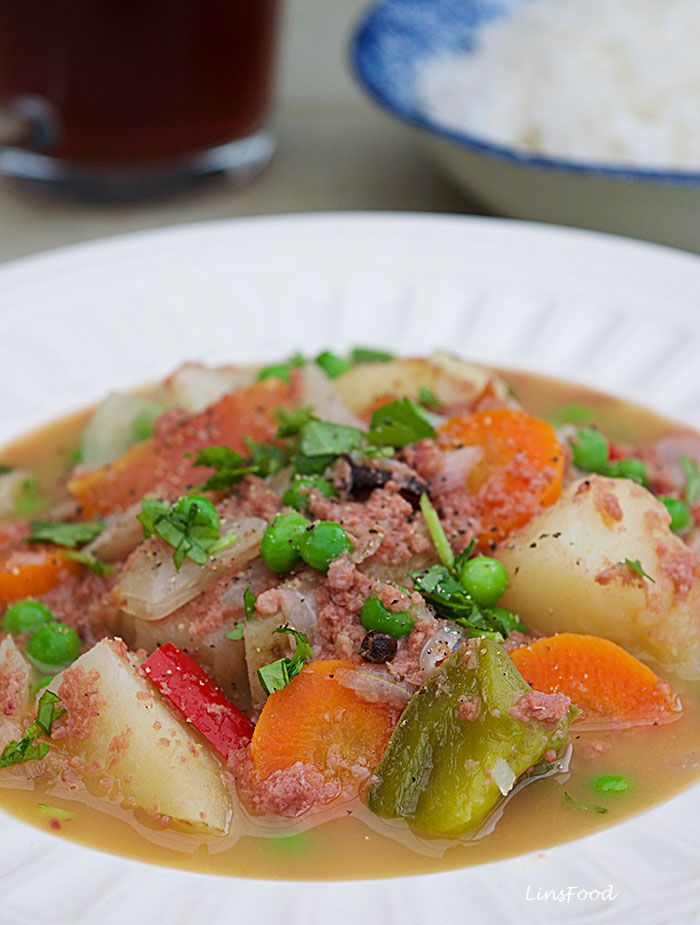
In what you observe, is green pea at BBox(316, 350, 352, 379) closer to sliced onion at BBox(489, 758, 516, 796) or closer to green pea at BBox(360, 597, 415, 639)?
green pea at BBox(360, 597, 415, 639)

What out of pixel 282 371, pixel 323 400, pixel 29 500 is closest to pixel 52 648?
pixel 29 500

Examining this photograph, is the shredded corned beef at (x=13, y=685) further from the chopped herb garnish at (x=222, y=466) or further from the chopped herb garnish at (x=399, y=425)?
the chopped herb garnish at (x=399, y=425)

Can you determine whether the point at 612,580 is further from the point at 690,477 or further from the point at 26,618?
the point at 26,618

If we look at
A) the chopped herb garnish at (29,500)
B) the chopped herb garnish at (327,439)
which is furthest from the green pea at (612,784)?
the chopped herb garnish at (29,500)

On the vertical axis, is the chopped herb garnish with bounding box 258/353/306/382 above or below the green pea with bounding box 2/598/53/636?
above

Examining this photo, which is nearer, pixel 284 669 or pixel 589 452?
pixel 284 669

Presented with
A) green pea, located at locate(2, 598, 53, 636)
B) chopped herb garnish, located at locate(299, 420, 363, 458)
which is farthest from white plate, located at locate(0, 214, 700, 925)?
chopped herb garnish, located at locate(299, 420, 363, 458)
